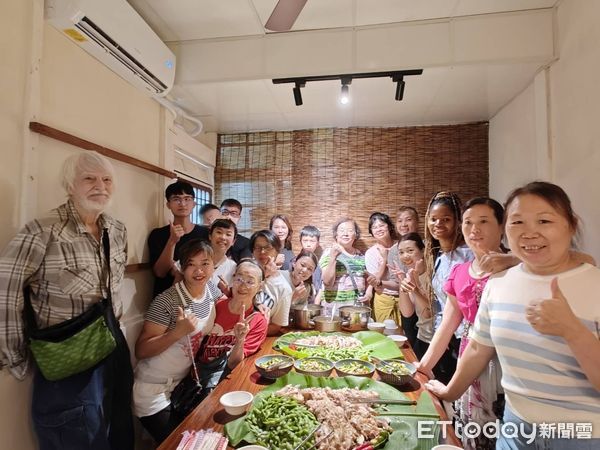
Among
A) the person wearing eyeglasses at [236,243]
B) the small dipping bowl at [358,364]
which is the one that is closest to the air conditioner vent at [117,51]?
the person wearing eyeglasses at [236,243]

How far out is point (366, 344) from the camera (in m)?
1.88

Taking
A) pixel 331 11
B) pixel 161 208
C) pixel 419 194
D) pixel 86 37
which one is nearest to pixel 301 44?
A: pixel 331 11

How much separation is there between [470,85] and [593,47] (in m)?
0.87

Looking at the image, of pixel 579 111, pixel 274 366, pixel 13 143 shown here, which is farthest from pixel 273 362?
pixel 579 111

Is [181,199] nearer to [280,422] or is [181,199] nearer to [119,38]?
[119,38]

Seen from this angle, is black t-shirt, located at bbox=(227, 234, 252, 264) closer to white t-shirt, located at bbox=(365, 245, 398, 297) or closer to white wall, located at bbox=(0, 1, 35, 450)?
white t-shirt, located at bbox=(365, 245, 398, 297)

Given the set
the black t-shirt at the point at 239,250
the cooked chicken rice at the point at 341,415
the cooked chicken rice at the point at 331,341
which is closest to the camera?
the cooked chicken rice at the point at 341,415

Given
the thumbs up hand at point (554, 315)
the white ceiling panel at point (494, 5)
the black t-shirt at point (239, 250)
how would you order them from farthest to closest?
the black t-shirt at point (239, 250)
the white ceiling panel at point (494, 5)
the thumbs up hand at point (554, 315)

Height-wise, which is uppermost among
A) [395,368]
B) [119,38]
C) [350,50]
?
[350,50]

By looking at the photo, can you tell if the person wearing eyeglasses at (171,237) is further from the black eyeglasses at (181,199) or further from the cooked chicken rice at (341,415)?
the cooked chicken rice at (341,415)

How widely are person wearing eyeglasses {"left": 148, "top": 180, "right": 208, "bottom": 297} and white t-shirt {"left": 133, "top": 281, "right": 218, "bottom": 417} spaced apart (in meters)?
0.53

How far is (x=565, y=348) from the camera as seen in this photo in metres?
0.99

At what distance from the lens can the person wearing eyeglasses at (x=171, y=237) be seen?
2.29m

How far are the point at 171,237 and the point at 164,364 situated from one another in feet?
2.93
